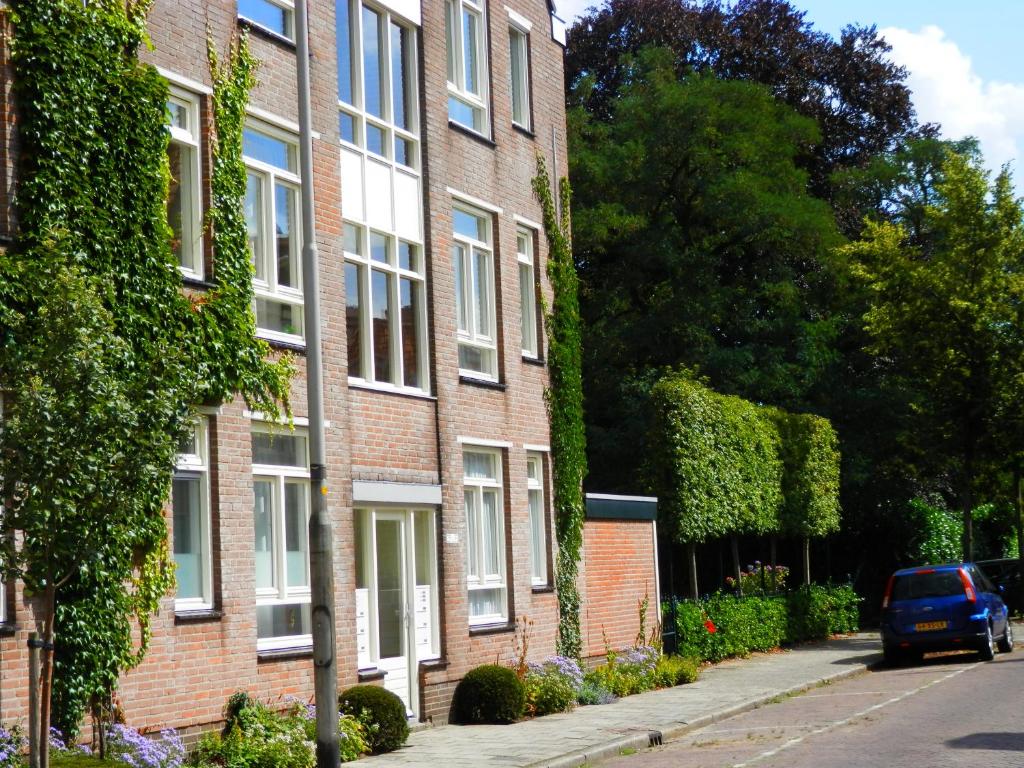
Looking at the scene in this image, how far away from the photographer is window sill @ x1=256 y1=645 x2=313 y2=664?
600 inches

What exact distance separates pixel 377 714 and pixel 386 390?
4311mm

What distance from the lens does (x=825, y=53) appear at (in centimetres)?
4056

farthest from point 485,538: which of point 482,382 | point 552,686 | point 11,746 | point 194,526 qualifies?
point 11,746

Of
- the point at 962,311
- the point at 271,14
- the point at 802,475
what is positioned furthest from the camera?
the point at 962,311

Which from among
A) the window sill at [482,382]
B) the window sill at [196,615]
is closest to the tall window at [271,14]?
the window sill at [482,382]

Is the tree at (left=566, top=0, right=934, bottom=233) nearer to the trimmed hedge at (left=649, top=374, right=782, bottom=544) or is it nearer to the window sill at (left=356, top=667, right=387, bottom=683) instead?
the trimmed hedge at (left=649, top=374, right=782, bottom=544)

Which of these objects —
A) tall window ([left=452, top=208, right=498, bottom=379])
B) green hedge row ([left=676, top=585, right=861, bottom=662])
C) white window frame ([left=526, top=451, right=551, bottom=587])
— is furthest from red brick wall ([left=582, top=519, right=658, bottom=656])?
tall window ([left=452, top=208, right=498, bottom=379])

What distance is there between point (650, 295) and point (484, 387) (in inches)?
759

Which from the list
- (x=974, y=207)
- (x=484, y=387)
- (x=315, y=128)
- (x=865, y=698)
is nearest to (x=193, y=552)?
(x=315, y=128)

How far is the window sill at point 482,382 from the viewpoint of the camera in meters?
19.9

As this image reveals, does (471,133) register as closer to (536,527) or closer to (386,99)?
(386,99)

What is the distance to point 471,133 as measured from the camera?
2066cm

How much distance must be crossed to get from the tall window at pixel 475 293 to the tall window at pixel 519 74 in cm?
238

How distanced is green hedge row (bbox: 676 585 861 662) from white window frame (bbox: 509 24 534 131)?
29.9 ft
